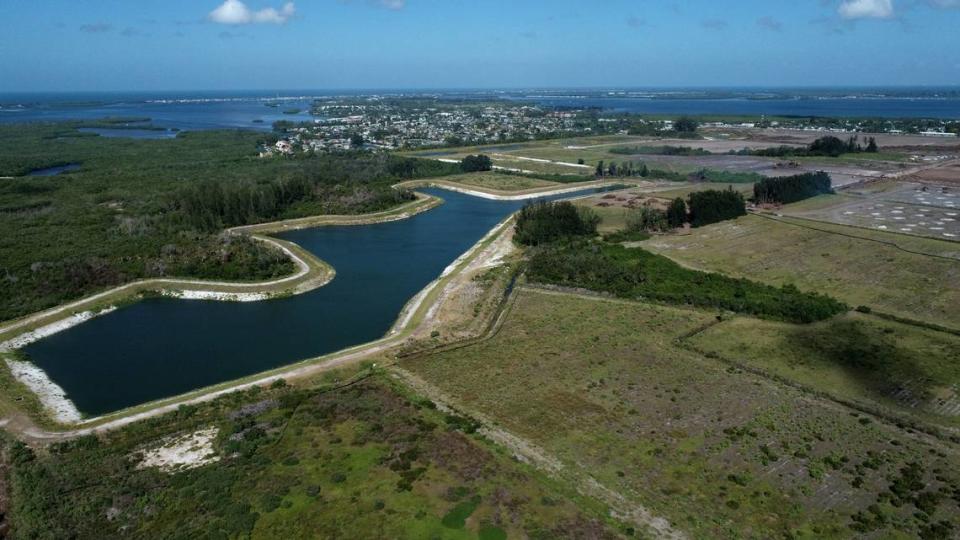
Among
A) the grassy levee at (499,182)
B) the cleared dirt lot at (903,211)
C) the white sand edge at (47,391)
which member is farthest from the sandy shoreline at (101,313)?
the cleared dirt lot at (903,211)

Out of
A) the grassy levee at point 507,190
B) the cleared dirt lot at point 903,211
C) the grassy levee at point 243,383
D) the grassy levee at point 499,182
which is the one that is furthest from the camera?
the grassy levee at point 499,182

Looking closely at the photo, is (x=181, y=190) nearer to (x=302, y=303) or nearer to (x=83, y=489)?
(x=302, y=303)

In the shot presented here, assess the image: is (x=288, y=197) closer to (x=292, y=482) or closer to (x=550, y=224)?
(x=550, y=224)

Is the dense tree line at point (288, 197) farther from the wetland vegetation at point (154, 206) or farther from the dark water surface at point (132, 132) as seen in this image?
the dark water surface at point (132, 132)

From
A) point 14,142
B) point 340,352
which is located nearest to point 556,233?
point 340,352

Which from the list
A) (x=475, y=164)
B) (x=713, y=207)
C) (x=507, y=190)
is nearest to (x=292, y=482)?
(x=713, y=207)

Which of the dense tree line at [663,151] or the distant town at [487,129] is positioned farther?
the distant town at [487,129]
